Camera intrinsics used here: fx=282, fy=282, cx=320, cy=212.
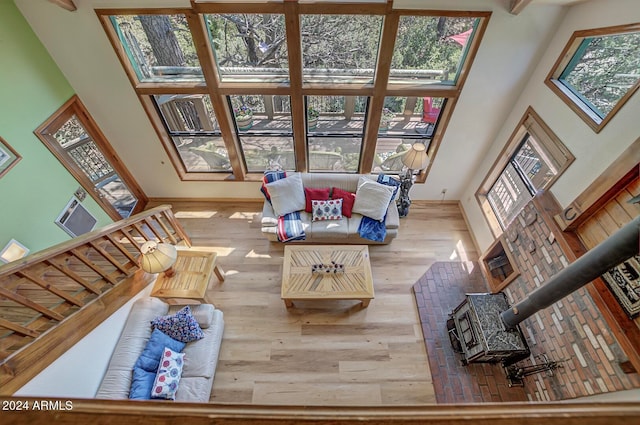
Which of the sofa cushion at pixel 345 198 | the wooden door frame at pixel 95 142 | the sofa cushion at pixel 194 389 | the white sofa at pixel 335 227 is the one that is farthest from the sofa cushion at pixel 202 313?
the sofa cushion at pixel 345 198

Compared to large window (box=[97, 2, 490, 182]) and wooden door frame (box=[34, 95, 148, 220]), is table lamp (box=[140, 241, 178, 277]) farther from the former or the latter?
large window (box=[97, 2, 490, 182])

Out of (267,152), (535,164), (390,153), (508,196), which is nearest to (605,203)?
(535,164)

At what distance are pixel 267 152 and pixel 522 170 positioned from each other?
3.60m

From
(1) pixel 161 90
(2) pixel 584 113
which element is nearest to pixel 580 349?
(2) pixel 584 113

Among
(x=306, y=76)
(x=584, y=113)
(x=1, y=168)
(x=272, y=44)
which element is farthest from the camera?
(x=306, y=76)

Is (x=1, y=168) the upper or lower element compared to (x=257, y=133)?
lower

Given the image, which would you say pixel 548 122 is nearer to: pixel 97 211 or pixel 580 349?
pixel 580 349

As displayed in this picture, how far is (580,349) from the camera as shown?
2.46 m

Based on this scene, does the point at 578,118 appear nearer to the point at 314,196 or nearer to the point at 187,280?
the point at 314,196

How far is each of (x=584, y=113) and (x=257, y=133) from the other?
3.86 m

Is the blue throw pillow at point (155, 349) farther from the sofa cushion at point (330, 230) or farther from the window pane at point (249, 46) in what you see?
the window pane at point (249, 46)

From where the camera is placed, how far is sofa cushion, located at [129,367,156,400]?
2.62 m

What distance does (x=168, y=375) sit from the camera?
9.03 feet

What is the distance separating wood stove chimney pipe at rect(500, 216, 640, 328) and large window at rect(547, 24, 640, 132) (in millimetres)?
1357
